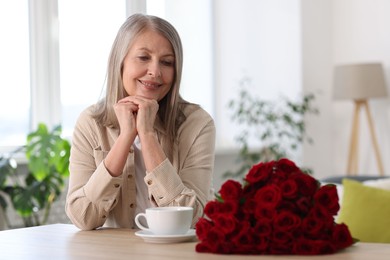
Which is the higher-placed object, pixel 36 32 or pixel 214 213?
pixel 36 32

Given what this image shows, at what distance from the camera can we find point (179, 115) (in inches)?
103

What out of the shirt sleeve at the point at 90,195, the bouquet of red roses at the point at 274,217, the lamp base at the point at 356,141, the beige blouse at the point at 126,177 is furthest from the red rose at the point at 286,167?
the lamp base at the point at 356,141

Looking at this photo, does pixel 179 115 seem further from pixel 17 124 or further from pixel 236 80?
pixel 236 80

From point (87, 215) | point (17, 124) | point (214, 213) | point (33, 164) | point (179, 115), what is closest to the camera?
point (214, 213)

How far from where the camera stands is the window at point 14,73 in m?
4.62

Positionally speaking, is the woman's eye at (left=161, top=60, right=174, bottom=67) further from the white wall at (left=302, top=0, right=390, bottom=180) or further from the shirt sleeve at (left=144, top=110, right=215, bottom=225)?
the white wall at (left=302, top=0, right=390, bottom=180)

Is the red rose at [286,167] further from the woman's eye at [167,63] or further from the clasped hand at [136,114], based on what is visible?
the woman's eye at [167,63]

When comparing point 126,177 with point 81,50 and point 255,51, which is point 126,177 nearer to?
point 81,50

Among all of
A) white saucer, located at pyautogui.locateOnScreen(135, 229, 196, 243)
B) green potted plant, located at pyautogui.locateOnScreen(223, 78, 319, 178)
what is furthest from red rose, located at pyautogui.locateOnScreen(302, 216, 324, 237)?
green potted plant, located at pyautogui.locateOnScreen(223, 78, 319, 178)

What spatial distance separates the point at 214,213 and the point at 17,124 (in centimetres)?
321

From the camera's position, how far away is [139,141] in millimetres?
2584

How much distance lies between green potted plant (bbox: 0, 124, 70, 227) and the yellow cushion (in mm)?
1752

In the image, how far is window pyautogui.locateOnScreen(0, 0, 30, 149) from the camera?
4.62 meters

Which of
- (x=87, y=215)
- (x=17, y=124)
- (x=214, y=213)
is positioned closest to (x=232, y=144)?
(x=17, y=124)
